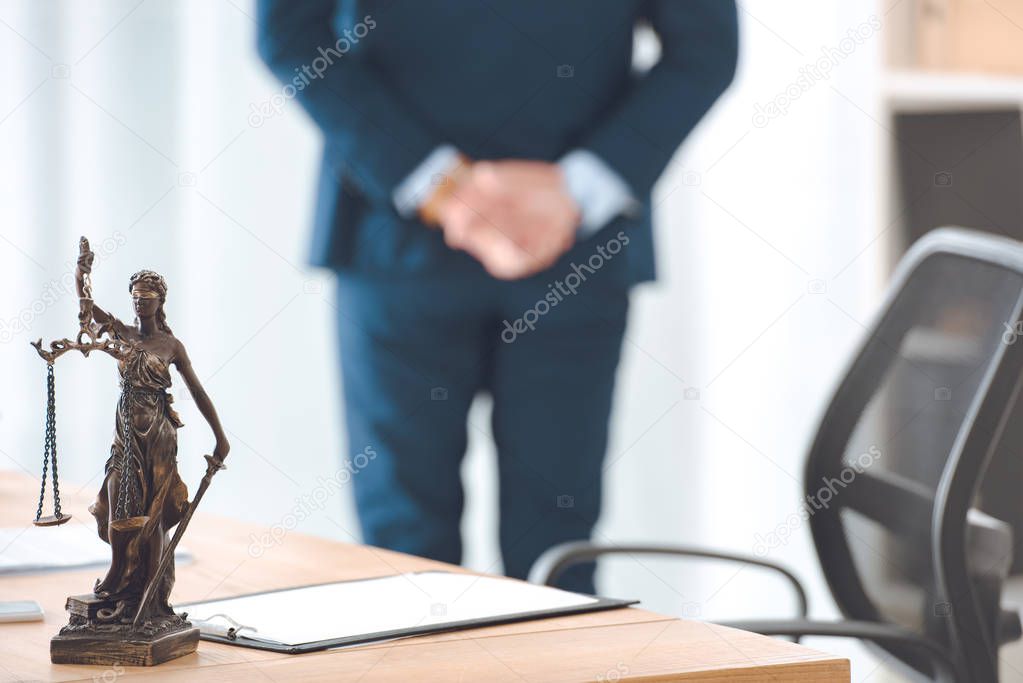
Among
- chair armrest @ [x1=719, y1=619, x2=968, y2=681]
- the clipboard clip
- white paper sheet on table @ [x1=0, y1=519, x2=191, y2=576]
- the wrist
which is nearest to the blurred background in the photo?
the wrist

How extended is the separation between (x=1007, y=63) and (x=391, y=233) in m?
1.64

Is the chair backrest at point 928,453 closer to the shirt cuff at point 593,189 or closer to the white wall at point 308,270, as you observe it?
the shirt cuff at point 593,189

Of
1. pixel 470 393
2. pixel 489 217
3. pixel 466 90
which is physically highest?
pixel 466 90

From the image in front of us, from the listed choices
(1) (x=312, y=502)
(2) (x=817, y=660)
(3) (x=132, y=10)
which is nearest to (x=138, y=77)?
(3) (x=132, y=10)

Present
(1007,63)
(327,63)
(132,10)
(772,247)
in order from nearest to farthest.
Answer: (327,63) < (132,10) < (1007,63) < (772,247)

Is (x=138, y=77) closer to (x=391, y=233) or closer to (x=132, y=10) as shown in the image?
(x=132, y=10)

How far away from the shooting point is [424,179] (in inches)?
69.5

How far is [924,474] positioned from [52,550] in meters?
0.90

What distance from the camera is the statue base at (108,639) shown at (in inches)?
29.1

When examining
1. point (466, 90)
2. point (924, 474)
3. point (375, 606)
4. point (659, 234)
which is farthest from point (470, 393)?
point (659, 234)

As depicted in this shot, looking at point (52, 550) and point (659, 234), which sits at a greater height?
point (659, 234)

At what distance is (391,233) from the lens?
1.80m

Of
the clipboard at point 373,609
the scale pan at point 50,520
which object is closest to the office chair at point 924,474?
the clipboard at point 373,609

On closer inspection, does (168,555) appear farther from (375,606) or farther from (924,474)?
(924,474)
